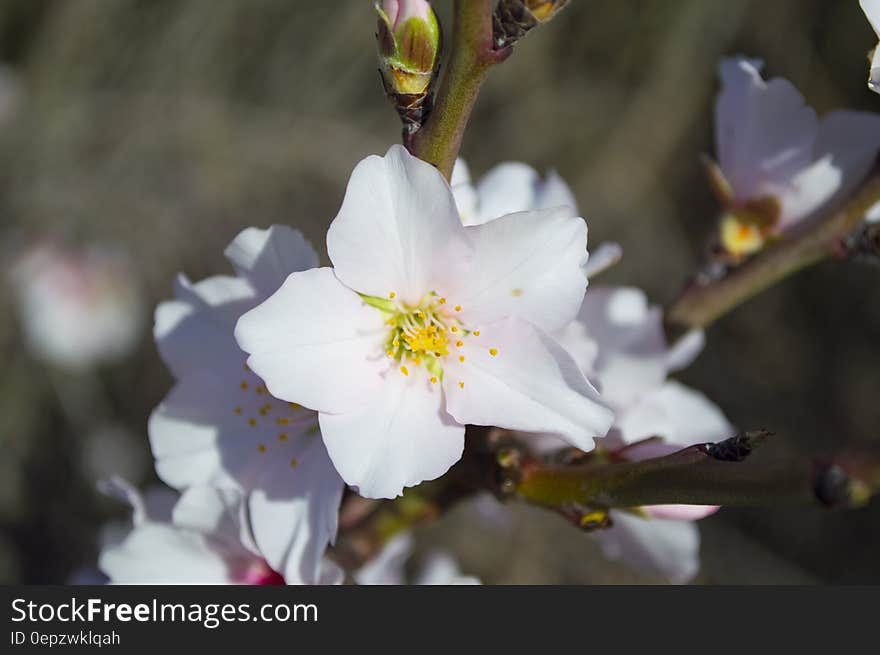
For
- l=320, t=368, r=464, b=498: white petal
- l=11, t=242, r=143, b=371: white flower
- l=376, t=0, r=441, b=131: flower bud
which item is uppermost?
l=376, t=0, r=441, b=131: flower bud

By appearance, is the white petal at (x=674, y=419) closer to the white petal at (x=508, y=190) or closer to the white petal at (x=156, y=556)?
the white petal at (x=508, y=190)

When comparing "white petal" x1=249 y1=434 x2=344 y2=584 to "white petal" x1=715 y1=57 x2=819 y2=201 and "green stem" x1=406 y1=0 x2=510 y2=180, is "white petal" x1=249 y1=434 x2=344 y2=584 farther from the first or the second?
"white petal" x1=715 y1=57 x2=819 y2=201

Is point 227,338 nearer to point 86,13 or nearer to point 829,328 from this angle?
point 86,13

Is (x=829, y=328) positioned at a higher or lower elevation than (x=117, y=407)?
lower

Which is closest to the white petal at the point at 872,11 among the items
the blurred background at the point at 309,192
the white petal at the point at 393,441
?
the white petal at the point at 393,441

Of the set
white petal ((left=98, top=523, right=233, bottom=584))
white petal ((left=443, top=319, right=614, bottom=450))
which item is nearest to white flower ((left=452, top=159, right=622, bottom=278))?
white petal ((left=443, top=319, right=614, bottom=450))

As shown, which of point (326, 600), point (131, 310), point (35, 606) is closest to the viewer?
point (326, 600)

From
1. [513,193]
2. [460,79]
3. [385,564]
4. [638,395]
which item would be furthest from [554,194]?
[385,564]

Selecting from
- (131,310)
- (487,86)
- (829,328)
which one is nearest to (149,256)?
(131,310)
